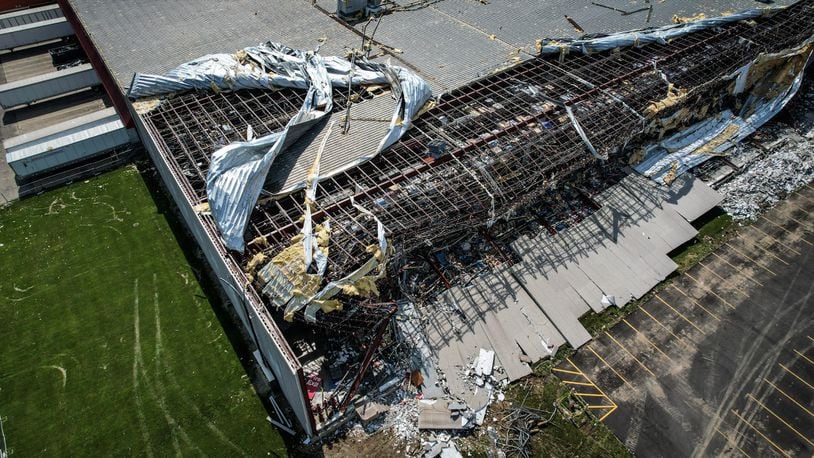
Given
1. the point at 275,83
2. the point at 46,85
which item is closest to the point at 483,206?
the point at 275,83

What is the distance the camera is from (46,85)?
35281mm

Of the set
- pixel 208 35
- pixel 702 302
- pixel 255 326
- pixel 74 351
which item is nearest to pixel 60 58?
pixel 208 35

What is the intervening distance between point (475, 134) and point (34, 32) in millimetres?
38765

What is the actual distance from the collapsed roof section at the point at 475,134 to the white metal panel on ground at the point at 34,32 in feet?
74.4

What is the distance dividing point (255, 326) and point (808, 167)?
32.2 meters

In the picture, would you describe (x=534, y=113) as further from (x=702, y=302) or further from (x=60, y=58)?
(x=60, y=58)

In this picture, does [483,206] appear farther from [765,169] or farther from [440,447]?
[765,169]

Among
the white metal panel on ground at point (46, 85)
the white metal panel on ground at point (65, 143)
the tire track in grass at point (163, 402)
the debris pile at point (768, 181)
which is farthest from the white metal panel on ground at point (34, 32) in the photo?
the debris pile at point (768, 181)

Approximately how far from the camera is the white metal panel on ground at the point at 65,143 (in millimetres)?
29906

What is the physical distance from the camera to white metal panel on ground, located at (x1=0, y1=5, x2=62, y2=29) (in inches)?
1598

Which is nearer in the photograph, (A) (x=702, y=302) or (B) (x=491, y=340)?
(B) (x=491, y=340)

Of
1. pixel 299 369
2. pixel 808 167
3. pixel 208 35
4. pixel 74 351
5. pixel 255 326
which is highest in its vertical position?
pixel 208 35

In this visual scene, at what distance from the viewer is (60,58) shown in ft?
132

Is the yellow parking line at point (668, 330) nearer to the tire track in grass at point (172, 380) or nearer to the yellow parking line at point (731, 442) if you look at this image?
the yellow parking line at point (731, 442)
